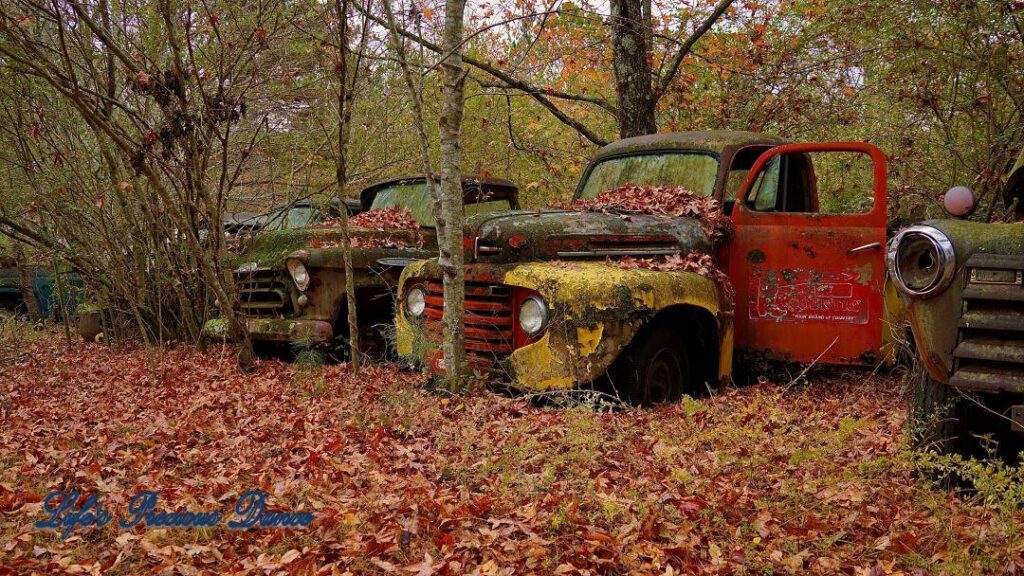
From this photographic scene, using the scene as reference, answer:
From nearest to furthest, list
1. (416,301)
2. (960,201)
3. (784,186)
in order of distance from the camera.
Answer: (960,201), (416,301), (784,186)

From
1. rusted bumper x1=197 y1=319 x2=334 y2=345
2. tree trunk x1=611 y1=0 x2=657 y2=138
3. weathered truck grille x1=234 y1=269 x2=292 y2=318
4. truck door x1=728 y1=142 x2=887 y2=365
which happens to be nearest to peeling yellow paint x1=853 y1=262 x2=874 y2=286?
truck door x1=728 y1=142 x2=887 y2=365

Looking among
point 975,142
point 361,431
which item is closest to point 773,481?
point 361,431

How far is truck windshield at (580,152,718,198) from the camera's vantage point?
669 cm

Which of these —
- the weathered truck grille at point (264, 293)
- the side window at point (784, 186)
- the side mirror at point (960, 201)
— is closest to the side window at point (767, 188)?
→ the side window at point (784, 186)

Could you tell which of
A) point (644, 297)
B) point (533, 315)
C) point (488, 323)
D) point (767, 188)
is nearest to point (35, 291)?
point (488, 323)

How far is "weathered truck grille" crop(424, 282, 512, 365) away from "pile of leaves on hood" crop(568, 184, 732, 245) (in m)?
1.19

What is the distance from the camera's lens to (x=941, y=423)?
3.93 metres

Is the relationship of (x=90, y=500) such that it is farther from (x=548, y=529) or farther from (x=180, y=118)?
(x=180, y=118)

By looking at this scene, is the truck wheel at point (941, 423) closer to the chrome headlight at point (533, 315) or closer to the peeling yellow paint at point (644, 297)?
the peeling yellow paint at point (644, 297)

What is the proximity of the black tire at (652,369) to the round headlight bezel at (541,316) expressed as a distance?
57 centimetres

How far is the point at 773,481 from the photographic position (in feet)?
13.6

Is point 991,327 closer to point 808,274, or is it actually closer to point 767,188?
point 808,274

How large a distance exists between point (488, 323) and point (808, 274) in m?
2.34

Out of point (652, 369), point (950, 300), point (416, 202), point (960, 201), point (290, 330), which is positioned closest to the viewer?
point (950, 300)
